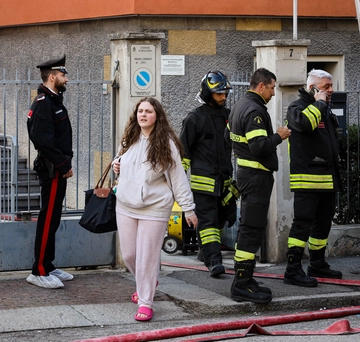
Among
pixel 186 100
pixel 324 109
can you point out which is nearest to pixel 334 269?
pixel 324 109

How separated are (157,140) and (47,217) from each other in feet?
5.19

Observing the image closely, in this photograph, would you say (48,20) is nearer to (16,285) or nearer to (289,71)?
(289,71)

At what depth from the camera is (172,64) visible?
12.1 meters

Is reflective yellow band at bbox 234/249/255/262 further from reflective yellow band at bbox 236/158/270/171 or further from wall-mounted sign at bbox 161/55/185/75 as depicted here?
wall-mounted sign at bbox 161/55/185/75

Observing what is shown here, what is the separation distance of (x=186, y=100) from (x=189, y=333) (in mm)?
5980

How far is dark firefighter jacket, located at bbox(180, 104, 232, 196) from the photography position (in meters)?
8.48

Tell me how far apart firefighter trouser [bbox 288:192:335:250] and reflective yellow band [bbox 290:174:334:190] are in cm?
7

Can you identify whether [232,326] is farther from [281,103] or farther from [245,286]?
[281,103]

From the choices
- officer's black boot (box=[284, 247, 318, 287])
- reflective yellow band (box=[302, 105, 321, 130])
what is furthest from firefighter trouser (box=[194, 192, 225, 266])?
reflective yellow band (box=[302, 105, 321, 130])

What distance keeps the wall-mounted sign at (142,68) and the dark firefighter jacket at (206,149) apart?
563 millimetres

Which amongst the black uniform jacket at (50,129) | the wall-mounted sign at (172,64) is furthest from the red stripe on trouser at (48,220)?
the wall-mounted sign at (172,64)

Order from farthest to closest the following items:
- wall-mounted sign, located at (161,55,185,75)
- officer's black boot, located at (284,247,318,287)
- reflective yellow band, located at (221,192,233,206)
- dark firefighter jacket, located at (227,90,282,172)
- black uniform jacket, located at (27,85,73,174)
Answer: wall-mounted sign, located at (161,55,185,75), reflective yellow band, located at (221,192,233,206), officer's black boot, located at (284,247,318,287), black uniform jacket, located at (27,85,73,174), dark firefighter jacket, located at (227,90,282,172)

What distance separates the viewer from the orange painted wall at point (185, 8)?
1198 cm

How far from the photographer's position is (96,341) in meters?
6.29
